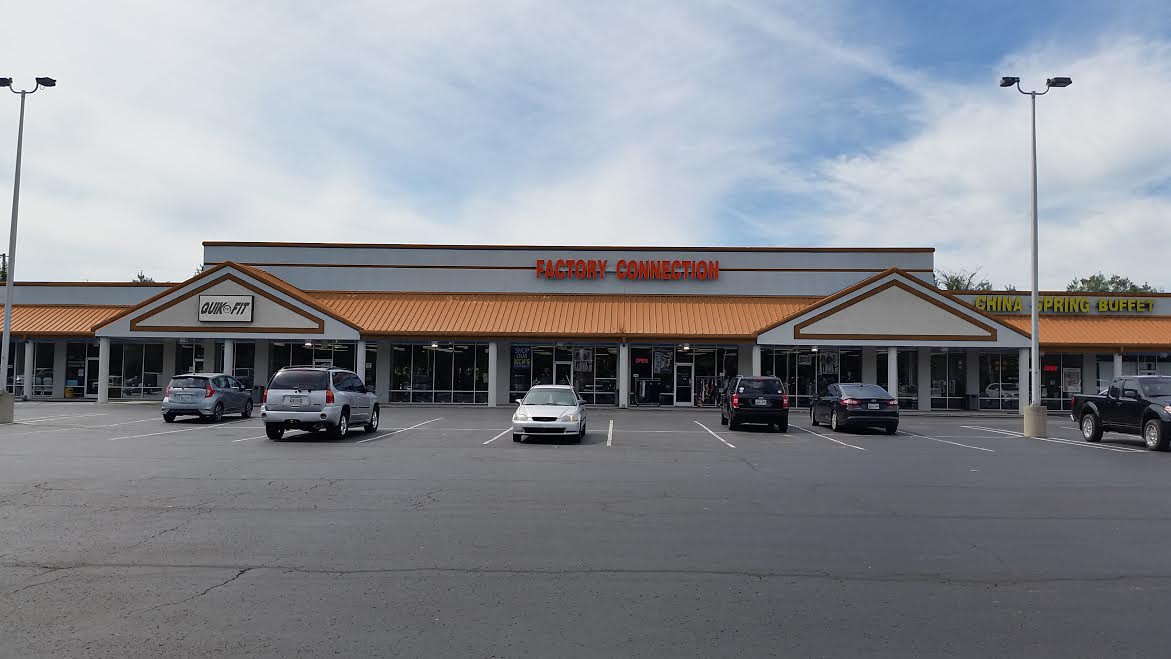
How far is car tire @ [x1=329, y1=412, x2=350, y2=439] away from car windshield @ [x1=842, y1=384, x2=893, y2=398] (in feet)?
48.1

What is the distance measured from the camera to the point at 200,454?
1565cm

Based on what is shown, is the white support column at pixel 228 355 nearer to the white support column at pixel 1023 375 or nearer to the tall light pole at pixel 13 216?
the tall light pole at pixel 13 216

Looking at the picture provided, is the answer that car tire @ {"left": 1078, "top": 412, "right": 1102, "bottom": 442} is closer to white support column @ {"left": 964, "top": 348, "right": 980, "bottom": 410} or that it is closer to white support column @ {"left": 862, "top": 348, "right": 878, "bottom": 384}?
white support column @ {"left": 862, "top": 348, "right": 878, "bottom": 384}

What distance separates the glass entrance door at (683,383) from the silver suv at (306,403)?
60.7ft

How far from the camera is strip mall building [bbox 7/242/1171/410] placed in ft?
110

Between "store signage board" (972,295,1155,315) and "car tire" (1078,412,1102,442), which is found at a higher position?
"store signage board" (972,295,1155,315)

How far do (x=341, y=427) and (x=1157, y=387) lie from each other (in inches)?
814

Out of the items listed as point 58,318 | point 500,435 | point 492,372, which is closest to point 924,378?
point 492,372

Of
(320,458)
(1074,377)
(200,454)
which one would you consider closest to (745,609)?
(320,458)

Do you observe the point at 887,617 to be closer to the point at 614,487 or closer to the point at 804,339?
the point at 614,487

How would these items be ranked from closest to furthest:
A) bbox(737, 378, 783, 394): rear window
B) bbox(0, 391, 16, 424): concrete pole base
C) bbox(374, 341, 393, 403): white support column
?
bbox(0, 391, 16, 424): concrete pole base
bbox(737, 378, 783, 394): rear window
bbox(374, 341, 393, 403): white support column

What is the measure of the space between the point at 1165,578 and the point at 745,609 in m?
4.00

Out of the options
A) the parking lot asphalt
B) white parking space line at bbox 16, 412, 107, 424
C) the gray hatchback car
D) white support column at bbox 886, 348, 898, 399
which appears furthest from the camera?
white support column at bbox 886, 348, 898, 399

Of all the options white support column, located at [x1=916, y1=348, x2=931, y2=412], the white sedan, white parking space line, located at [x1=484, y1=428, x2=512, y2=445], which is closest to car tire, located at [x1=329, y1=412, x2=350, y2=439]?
white parking space line, located at [x1=484, y1=428, x2=512, y2=445]
